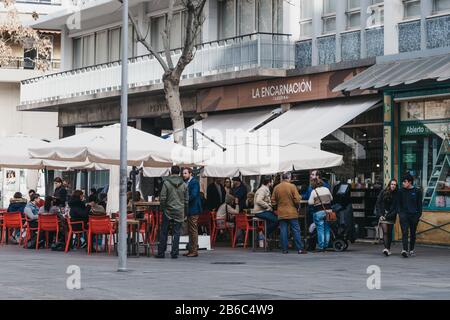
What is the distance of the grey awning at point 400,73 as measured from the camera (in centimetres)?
2445

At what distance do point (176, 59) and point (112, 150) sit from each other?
49.0 feet

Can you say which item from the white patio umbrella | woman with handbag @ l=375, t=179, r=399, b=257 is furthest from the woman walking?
the white patio umbrella

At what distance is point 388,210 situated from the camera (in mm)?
23109

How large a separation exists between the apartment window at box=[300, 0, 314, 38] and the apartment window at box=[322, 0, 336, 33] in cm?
59

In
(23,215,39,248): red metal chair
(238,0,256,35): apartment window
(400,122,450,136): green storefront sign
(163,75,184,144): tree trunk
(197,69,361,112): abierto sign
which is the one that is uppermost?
(238,0,256,35): apartment window

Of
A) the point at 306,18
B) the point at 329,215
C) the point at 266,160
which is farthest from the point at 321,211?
the point at 306,18

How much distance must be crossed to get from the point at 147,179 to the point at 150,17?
21.4 feet

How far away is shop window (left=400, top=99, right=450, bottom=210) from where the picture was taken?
26750 mm

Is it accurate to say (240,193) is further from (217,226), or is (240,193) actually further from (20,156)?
(20,156)

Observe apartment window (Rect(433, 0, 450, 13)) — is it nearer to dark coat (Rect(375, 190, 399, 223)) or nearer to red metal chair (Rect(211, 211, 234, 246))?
dark coat (Rect(375, 190, 399, 223))

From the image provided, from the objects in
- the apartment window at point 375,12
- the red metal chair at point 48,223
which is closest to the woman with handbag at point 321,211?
the red metal chair at point 48,223

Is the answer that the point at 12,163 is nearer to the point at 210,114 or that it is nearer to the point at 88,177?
the point at 210,114
